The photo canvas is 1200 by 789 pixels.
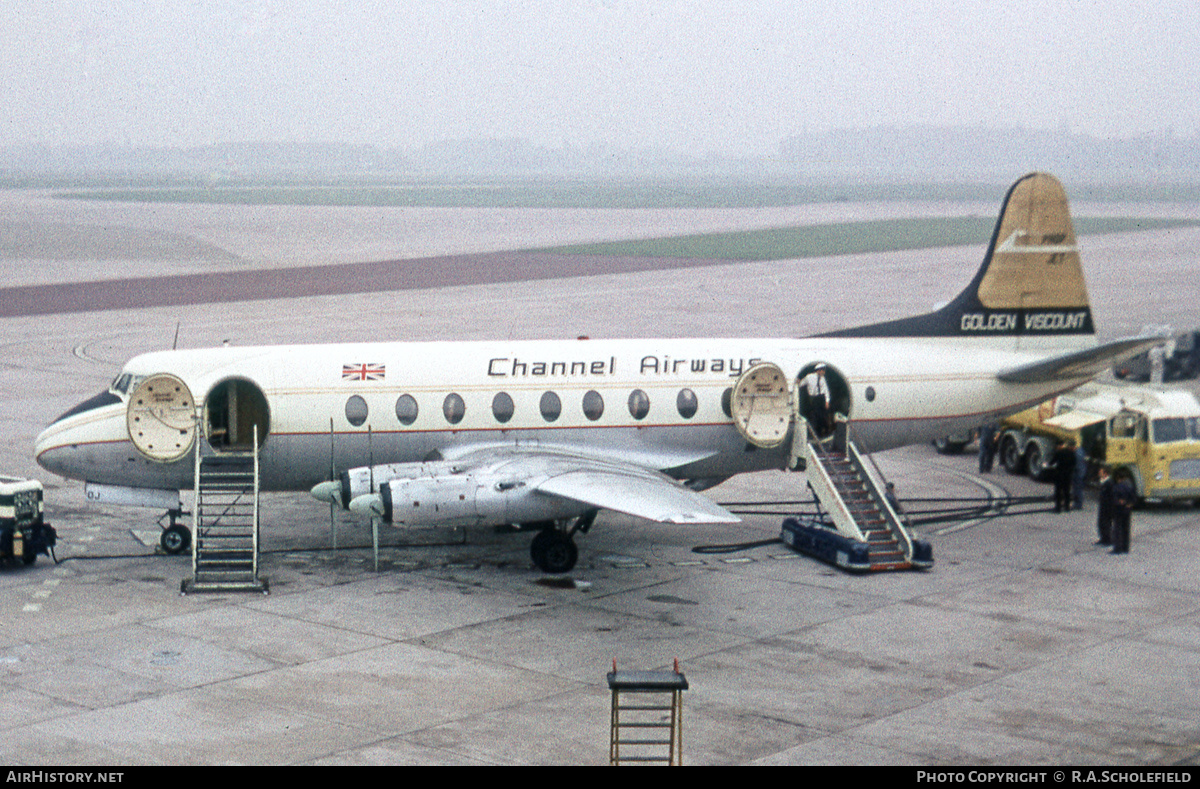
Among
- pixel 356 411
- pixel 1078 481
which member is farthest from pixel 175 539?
pixel 1078 481

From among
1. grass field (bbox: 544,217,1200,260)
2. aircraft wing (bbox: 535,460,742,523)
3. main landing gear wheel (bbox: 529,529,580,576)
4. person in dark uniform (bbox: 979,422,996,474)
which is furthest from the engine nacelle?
grass field (bbox: 544,217,1200,260)

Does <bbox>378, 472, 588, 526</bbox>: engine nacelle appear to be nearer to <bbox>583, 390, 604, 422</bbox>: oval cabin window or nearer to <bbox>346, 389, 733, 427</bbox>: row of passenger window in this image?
<bbox>346, 389, 733, 427</bbox>: row of passenger window

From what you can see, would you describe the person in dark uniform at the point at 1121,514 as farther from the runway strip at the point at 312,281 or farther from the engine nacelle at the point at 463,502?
the runway strip at the point at 312,281

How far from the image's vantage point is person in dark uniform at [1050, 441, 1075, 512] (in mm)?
30578

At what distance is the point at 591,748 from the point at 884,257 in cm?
8646

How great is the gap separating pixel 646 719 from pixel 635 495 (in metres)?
5.66

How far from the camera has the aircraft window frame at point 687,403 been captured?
27.2 meters

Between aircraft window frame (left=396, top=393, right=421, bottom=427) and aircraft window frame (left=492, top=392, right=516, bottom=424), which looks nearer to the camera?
aircraft window frame (left=396, top=393, right=421, bottom=427)

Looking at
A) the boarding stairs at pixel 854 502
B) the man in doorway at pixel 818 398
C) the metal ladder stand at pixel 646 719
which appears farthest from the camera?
the man in doorway at pixel 818 398

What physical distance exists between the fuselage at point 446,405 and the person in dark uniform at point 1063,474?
5.00 metres

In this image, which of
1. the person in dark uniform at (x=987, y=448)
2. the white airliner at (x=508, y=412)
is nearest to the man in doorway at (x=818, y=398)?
the white airliner at (x=508, y=412)

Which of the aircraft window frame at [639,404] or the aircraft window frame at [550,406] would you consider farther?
the aircraft window frame at [639,404]

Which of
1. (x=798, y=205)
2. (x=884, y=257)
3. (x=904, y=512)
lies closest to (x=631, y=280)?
(x=884, y=257)
